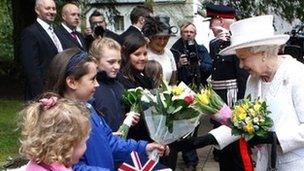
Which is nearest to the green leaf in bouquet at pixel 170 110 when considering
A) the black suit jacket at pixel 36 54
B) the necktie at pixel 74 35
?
the black suit jacket at pixel 36 54

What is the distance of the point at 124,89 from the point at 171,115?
852mm

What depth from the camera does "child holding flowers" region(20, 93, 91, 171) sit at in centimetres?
286

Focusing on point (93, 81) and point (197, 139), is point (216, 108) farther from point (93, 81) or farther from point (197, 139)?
point (93, 81)

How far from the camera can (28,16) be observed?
16781 millimetres

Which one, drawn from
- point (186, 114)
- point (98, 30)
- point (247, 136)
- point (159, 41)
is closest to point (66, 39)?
point (159, 41)

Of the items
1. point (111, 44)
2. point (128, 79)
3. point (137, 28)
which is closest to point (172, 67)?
point (137, 28)

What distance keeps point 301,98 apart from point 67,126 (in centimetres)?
149

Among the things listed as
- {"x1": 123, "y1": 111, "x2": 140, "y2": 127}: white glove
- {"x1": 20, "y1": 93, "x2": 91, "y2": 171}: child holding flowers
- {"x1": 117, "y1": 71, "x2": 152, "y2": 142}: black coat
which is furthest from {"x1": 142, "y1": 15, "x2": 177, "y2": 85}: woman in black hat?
{"x1": 20, "y1": 93, "x2": 91, "y2": 171}: child holding flowers

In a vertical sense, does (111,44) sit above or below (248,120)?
above

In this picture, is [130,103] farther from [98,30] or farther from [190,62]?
[98,30]

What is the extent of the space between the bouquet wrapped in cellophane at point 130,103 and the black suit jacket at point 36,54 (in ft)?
6.86

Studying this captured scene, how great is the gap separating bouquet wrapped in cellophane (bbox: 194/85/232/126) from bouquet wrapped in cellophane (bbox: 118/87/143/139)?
0.55 m

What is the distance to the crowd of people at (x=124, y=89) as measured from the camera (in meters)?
2.96

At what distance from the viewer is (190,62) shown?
7.99m
